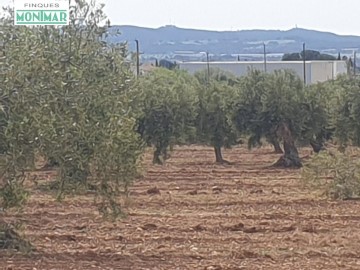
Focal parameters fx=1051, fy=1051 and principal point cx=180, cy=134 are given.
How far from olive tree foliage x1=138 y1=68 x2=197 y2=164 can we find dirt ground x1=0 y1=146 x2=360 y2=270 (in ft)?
21.8

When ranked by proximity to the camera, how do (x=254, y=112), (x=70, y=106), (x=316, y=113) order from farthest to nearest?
(x=254, y=112) < (x=316, y=113) < (x=70, y=106)

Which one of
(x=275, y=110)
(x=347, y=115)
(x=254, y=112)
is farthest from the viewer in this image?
(x=254, y=112)

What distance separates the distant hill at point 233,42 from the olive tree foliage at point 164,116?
276 ft

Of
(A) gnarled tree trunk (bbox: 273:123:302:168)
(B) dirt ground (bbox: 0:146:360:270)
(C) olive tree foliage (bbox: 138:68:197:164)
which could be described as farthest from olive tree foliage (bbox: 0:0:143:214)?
(A) gnarled tree trunk (bbox: 273:123:302:168)

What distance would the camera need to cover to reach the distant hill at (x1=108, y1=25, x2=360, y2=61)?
126m

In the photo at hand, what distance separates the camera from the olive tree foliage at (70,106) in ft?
40.4

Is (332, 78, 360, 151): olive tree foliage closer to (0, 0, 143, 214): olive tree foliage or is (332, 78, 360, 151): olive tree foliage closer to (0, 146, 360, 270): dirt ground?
(0, 146, 360, 270): dirt ground

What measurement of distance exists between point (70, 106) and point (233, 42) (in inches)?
5135

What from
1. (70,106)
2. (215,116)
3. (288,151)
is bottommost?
(288,151)

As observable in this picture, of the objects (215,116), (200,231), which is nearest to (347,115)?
(215,116)

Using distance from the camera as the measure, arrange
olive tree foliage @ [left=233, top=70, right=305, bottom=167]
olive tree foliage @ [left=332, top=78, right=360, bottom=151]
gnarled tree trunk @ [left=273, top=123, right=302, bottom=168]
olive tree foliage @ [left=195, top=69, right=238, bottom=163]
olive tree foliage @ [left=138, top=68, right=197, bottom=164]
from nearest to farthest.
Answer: olive tree foliage @ [left=332, top=78, right=360, bottom=151], olive tree foliage @ [left=138, top=68, right=197, bottom=164], gnarled tree trunk @ [left=273, top=123, right=302, bottom=168], olive tree foliage @ [left=233, top=70, right=305, bottom=167], olive tree foliage @ [left=195, top=69, right=238, bottom=163]

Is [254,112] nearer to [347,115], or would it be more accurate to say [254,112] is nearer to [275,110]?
[275,110]

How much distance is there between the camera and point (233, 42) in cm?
14225

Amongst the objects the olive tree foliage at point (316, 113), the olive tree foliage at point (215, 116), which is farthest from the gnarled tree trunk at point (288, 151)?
the olive tree foliage at point (215, 116)
